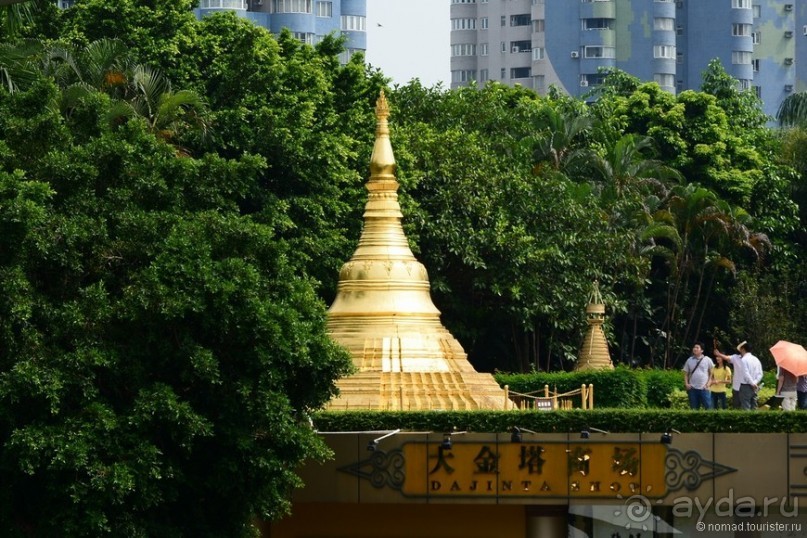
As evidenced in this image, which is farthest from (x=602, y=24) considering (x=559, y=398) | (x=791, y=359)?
(x=791, y=359)

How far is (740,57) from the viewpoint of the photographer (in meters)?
120

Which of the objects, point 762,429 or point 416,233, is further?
point 416,233

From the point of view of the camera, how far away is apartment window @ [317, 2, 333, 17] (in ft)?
357

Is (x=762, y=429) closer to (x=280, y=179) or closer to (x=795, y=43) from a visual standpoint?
(x=280, y=179)

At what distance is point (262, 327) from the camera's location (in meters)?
28.9

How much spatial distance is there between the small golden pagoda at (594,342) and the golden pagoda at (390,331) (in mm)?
16234

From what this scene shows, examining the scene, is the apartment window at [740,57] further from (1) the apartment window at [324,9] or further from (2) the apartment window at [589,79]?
(1) the apartment window at [324,9]

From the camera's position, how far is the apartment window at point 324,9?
109 m

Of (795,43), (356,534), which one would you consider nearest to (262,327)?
(356,534)

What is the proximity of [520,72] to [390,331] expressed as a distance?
94.5m

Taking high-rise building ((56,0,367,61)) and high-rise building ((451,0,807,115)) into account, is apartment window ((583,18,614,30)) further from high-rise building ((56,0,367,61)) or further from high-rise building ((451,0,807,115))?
high-rise building ((56,0,367,61))

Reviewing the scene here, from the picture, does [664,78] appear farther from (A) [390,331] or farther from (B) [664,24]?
(A) [390,331]

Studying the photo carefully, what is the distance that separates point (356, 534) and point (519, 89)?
48.3 metres

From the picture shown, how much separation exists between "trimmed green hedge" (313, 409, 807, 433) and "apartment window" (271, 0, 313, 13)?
241 ft
